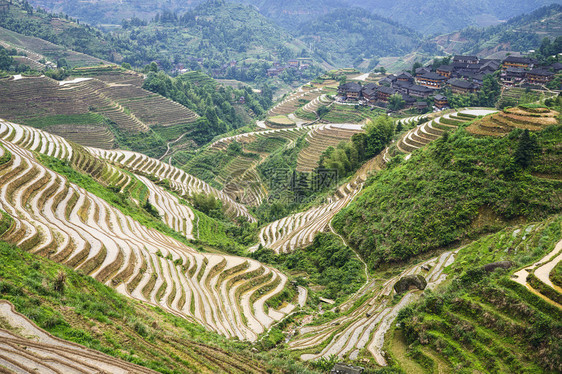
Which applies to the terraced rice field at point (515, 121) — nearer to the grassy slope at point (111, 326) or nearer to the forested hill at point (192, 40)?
the grassy slope at point (111, 326)

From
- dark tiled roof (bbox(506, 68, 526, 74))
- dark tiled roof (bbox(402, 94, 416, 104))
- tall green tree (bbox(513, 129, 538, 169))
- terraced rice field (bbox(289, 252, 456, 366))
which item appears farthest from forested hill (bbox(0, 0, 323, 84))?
tall green tree (bbox(513, 129, 538, 169))

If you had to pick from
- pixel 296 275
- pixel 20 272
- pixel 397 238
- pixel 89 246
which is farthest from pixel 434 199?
pixel 20 272

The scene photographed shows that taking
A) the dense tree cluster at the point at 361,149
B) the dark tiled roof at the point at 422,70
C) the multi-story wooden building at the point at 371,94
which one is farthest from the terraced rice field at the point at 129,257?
the dark tiled roof at the point at 422,70

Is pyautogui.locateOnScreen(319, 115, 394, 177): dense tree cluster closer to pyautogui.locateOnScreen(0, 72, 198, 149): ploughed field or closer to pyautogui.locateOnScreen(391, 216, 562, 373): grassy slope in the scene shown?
pyautogui.locateOnScreen(391, 216, 562, 373): grassy slope

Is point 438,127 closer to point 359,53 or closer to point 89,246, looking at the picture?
point 89,246

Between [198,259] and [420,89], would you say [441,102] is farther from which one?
[198,259]

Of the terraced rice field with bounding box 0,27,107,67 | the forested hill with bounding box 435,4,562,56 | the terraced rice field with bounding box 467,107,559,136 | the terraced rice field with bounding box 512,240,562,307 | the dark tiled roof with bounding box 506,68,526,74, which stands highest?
the forested hill with bounding box 435,4,562,56

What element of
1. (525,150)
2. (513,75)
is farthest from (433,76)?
(525,150)
